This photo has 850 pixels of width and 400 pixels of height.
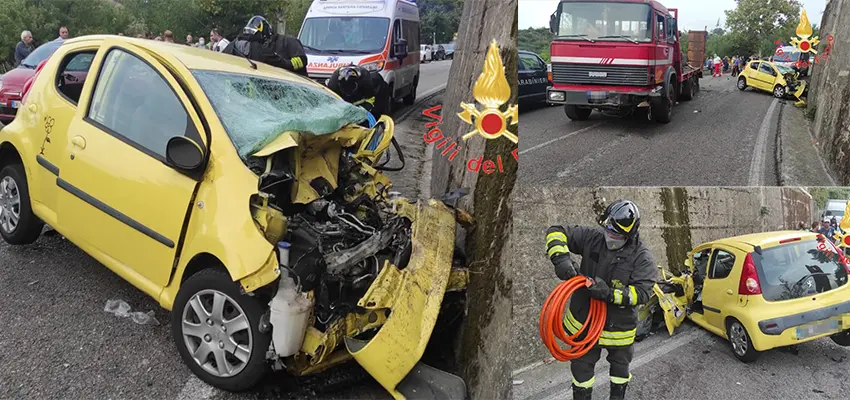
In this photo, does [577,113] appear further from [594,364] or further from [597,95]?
[594,364]

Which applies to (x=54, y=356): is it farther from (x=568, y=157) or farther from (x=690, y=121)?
(x=690, y=121)

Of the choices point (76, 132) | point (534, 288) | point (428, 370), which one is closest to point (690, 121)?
point (534, 288)

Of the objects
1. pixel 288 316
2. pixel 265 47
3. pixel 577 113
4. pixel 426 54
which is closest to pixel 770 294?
pixel 577 113

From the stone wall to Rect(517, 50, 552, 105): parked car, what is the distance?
2.73 m

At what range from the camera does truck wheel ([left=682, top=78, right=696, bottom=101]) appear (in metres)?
7.19

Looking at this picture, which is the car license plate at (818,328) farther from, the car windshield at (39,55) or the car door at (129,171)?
the car windshield at (39,55)

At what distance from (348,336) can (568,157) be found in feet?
11.6

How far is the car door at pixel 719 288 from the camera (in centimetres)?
535

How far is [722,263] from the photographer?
5.59 m

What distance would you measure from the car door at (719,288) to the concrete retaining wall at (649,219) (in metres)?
0.37

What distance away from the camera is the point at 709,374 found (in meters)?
4.75

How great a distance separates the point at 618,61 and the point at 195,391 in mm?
5880

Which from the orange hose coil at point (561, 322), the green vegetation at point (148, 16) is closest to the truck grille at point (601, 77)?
the orange hose coil at point (561, 322)

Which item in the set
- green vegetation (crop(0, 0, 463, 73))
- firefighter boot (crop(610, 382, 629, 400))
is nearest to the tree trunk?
firefighter boot (crop(610, 382, 629, 400))
